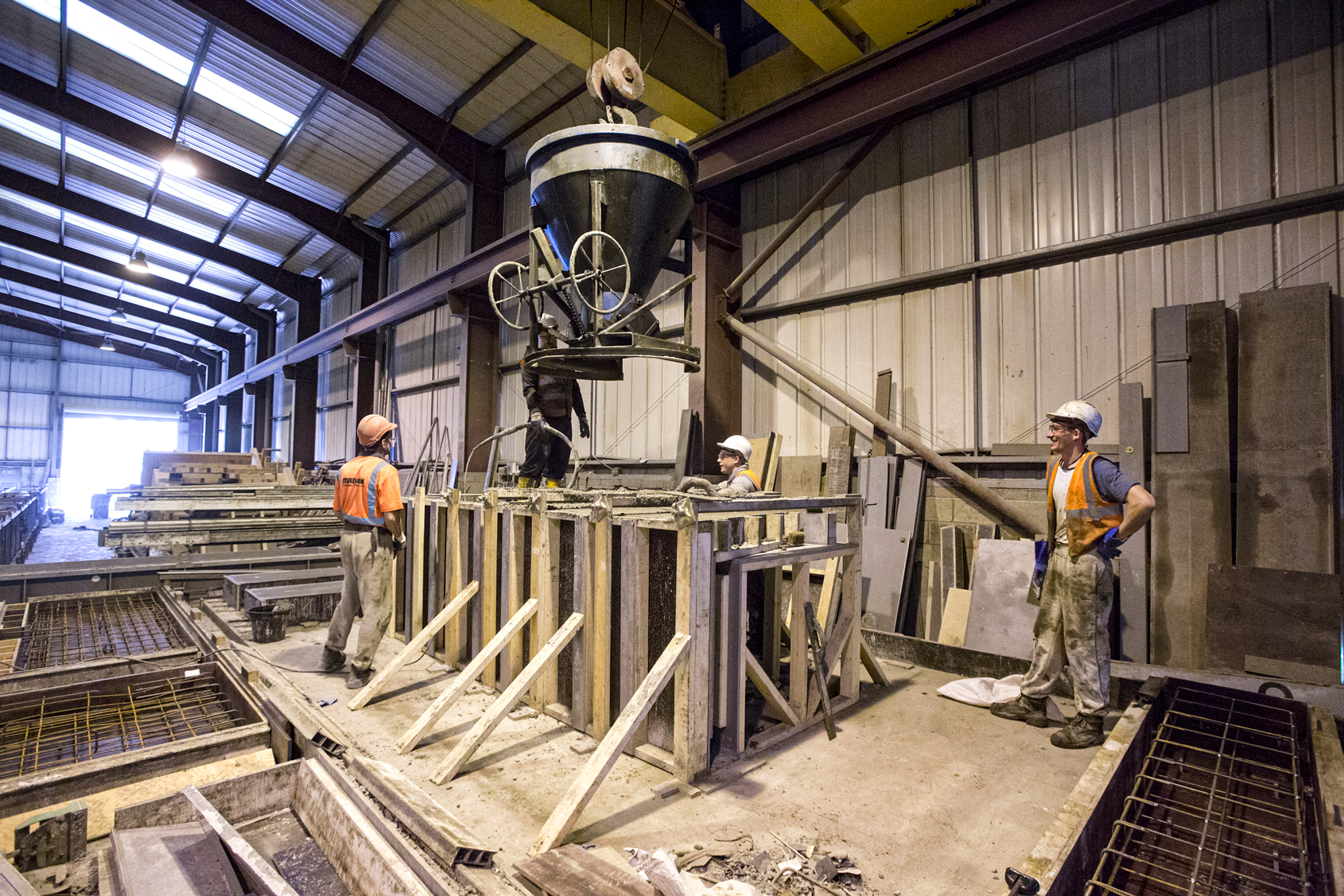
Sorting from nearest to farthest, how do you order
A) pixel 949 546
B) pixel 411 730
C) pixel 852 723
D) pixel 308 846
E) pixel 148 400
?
pixel 308 846 → pixel 411 730 → pixel 852 723 → pixel 949 546 → pixel 148 400

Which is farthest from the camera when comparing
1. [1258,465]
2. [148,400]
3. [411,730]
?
[148,400]

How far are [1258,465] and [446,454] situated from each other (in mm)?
10925

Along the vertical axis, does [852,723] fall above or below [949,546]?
below

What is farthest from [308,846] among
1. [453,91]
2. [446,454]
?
[453,91]

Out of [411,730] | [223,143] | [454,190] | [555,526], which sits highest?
[223,143]

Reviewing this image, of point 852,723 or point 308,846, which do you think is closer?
point 308,846

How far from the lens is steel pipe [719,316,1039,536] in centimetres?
541

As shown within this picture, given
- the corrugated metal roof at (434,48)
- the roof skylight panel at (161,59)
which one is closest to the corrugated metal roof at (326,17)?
the corrugated metal roof at (434,48)

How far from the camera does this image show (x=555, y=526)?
390 centimetres

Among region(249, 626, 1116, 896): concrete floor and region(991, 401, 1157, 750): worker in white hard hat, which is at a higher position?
region(991, 401, 1157, 750): worker in white hard hat

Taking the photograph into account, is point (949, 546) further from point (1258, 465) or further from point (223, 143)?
point (223, 143)

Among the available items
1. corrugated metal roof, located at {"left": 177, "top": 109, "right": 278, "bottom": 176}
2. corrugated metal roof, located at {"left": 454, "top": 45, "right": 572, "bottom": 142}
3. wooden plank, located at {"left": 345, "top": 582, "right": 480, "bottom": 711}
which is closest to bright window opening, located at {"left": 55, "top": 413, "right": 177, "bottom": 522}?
corrugated metal roof, located at {"left": 177, "top": 109, "right": 278, "bottom": 176}

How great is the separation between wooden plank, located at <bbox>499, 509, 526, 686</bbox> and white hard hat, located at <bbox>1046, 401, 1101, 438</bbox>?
325cm

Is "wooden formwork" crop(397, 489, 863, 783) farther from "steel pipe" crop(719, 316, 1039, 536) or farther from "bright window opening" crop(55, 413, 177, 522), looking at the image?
"bright window opening" crop(55, 413, 177, 522)
